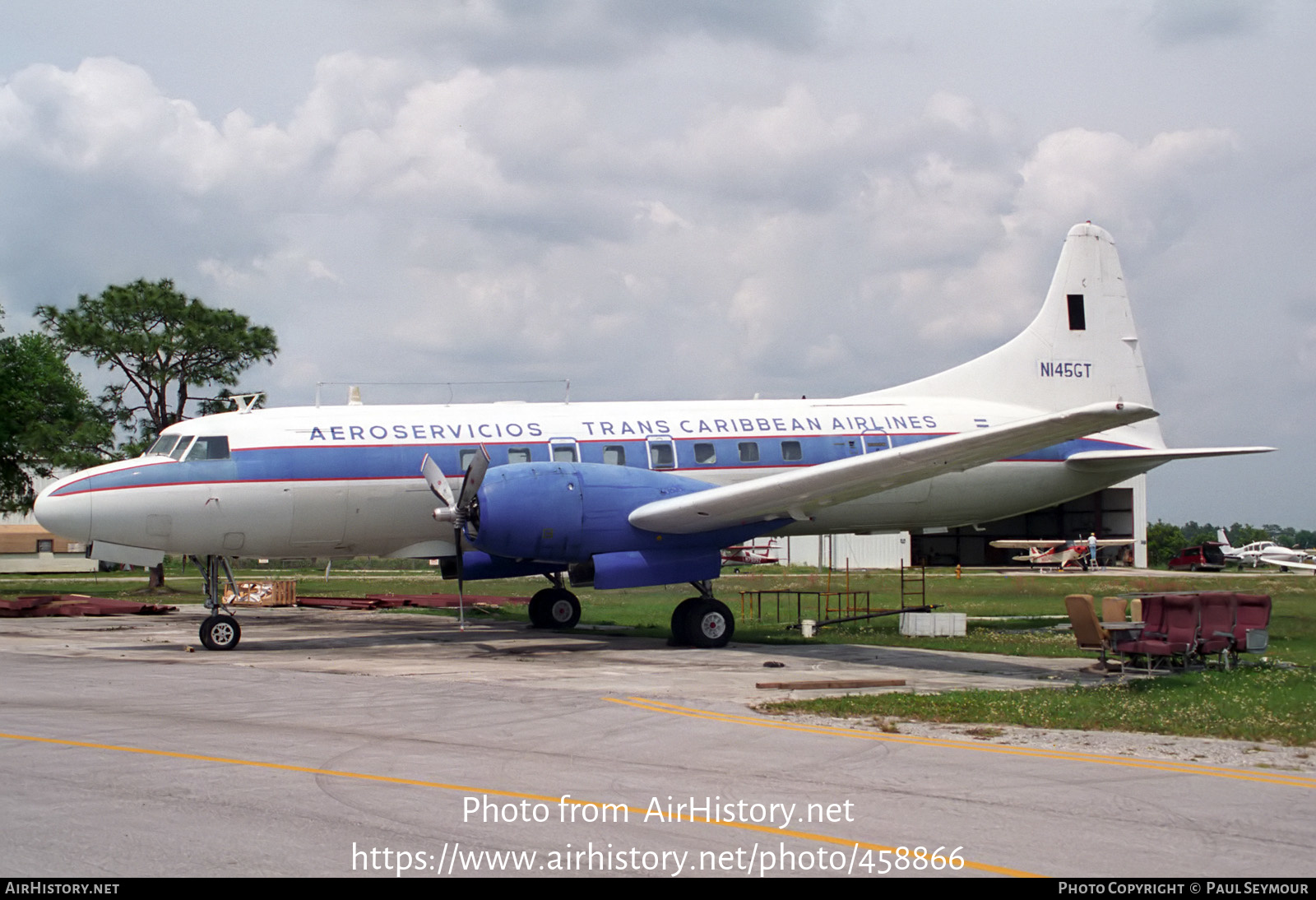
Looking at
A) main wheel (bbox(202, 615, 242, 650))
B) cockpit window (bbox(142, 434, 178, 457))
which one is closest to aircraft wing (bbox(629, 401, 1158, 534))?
main wheel (bbox(202, 615, 242, 650))

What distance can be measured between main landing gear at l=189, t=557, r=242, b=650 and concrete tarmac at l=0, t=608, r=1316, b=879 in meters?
4.50

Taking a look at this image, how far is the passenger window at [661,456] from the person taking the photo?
2138 centimetres

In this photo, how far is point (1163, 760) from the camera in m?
9.67

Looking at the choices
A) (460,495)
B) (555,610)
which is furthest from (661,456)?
→ (555,610)

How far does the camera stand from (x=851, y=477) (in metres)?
18.0

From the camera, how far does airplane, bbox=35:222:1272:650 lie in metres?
18.6

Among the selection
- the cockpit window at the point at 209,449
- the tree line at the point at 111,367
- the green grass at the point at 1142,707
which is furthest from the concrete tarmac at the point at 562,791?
the tree line at the point at 111,367

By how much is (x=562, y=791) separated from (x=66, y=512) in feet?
46.6

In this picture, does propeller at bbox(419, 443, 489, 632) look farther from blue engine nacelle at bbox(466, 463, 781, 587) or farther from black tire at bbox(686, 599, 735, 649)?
black tire at bbox(686, 599, 735, 649)

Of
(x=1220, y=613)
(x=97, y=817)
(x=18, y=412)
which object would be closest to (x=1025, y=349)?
(x=1220, y=613)

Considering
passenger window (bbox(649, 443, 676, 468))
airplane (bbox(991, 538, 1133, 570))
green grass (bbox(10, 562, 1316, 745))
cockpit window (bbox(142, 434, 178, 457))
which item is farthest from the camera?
airplane (bbox(991, 538, 1133, 570))

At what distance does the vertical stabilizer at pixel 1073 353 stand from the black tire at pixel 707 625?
666cm
